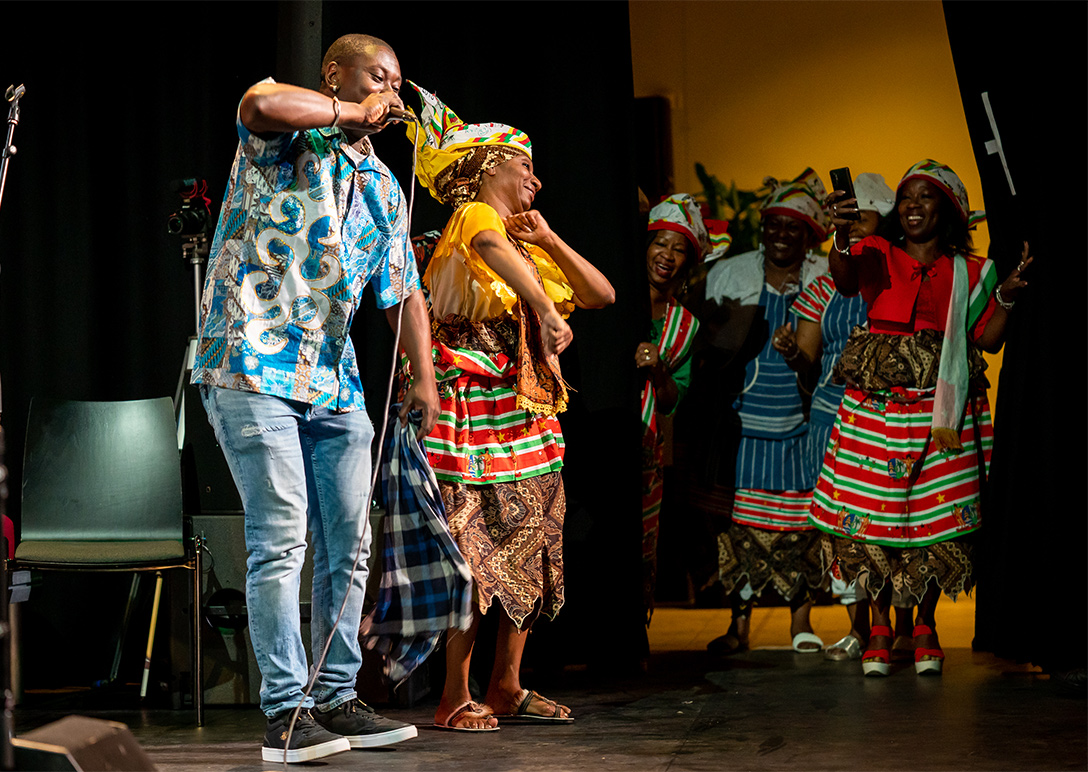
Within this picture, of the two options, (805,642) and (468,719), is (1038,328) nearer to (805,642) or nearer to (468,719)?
(805,642)

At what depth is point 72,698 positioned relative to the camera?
3.81m

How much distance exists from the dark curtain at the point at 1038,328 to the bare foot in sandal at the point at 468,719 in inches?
64.8

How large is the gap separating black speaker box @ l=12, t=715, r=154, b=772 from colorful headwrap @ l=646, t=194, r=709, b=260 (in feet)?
10.7

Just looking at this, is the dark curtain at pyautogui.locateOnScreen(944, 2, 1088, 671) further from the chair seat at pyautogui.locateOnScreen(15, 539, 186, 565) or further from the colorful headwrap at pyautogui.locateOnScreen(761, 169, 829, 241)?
the chair seat at pyautogui.locateOnScreen(15, 539, 186, 565)

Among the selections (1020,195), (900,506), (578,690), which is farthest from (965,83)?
(578,690)

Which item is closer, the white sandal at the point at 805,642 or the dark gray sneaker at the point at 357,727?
the dark gray sneaker at the point at 357,727

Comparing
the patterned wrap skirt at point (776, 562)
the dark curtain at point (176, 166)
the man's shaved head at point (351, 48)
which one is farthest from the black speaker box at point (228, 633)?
the patterned wrap skirt at point (776, 562)

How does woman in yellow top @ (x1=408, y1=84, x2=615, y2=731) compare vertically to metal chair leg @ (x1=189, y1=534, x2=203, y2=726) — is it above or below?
above

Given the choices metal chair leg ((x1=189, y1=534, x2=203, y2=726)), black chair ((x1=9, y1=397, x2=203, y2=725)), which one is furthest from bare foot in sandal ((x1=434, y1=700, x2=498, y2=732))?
black chair ((x1=9, y1=397, x2=203, y2=725))

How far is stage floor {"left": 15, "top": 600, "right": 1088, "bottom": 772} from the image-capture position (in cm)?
265

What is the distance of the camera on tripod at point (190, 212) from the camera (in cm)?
378

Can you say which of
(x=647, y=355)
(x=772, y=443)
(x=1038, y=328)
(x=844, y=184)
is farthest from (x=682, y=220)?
(x=1038, y=328)

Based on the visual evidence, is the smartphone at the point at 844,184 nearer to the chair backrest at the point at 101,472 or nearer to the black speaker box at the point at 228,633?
the black speaker box at the point at 228,633

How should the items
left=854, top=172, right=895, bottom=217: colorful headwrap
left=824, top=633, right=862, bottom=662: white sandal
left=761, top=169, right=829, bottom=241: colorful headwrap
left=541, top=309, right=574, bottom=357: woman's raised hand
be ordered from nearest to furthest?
left=541, top=309, right=574, bottom=357: woman's raised hand, left=824, top=633, right=862, bottom=662: white sandal, left=854, top=172, right=895, bottom=217: colorful headwrap, left=761, top=169, right=829, bottom=241: colorful headwrap
